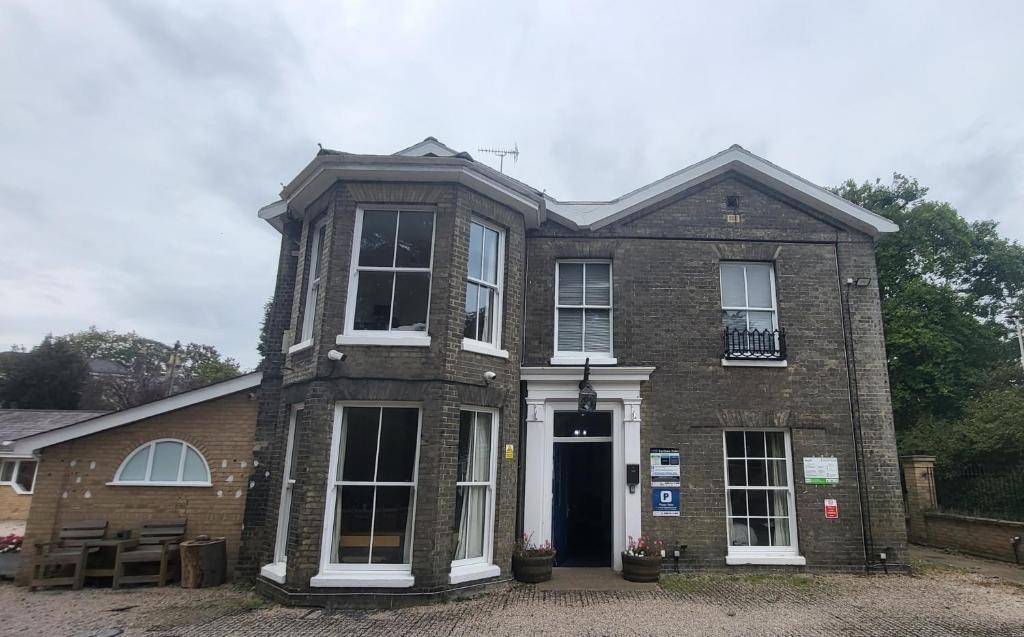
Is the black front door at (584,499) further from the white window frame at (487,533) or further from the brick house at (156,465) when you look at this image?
the brick house at (156,465)

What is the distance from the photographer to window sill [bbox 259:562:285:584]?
23.6 feet

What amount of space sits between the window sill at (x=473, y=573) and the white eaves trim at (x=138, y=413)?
455 cm

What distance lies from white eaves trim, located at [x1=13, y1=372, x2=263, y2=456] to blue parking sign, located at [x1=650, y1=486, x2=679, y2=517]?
676 centimetres

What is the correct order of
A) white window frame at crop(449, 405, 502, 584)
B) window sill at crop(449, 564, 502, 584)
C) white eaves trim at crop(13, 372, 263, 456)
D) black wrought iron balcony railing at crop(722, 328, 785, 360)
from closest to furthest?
window sill at crop(449, 564, 502, 584)
white window frame at crop(449, 405, 502, 584)
white eaves trim at crop(13, 372, 263, 456)
black wrought iron balcony railing at crop(722, 328, 785, 360)

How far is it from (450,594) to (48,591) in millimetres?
5854

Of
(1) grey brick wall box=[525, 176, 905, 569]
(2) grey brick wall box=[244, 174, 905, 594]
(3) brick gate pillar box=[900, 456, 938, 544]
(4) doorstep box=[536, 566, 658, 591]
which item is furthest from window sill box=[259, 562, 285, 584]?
(3) brick gate pillar box=[900, 456, 938, 544]

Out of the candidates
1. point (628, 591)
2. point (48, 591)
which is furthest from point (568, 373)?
point (48, 591)

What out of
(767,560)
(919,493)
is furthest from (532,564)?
(919,493)

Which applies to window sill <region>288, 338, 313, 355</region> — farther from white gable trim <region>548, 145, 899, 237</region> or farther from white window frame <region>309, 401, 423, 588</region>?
white gable trim <region>548, 145, 899, 237</region>

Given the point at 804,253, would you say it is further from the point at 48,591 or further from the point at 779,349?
the point at 48,591

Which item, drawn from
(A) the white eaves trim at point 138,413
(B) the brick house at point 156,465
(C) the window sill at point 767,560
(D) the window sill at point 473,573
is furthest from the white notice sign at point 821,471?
(A) the white eaves trim at point 138,413

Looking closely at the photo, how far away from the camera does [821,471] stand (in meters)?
8.98

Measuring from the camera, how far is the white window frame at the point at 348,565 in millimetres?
6852

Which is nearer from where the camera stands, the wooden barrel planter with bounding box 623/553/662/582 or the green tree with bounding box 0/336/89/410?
the wooden barrel planter with bounding box 623/553/662/582
